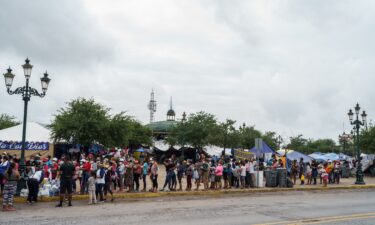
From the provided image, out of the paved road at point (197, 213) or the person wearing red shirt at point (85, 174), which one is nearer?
the paved road at point (197, 213)

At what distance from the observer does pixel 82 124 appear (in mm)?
32594

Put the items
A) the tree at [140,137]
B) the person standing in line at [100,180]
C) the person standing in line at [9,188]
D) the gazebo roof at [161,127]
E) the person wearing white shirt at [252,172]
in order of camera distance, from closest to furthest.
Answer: the person standing in line at [9,188] → the person standing in line at [100,180] → the person wearing white shirt at [252,172] → the tree at [140,137] → the gazebo roof at [161,127]

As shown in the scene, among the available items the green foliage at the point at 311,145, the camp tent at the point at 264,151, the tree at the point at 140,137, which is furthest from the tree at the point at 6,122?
the green foliage at the point at 311,145

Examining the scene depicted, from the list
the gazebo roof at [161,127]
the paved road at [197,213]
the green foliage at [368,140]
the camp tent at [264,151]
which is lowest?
the paved road at [197,213]

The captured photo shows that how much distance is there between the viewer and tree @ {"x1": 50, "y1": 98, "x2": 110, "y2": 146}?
3250 centimetres

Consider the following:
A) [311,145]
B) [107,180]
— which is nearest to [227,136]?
[107,180]

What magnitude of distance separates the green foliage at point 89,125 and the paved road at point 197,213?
1709cm

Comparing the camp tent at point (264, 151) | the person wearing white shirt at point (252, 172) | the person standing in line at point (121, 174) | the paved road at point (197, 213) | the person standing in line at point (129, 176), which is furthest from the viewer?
the camp tent at point (264, 151)

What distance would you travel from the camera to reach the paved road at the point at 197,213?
37.7ft

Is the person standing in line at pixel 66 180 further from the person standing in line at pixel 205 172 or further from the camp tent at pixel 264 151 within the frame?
the camp tent at pixel 264 151

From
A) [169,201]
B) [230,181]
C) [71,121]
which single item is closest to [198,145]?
[71,121]

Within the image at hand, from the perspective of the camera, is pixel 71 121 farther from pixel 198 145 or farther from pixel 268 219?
pixel 268 219

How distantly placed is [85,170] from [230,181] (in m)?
8.35

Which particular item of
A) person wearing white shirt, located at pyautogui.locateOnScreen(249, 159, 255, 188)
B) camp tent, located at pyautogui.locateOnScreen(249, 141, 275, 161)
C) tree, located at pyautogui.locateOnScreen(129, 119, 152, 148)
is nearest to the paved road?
person wearing white shirt, located at pyautogui.locateOnScreen(249, 159, 255, 188)
